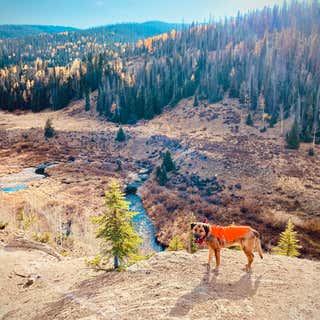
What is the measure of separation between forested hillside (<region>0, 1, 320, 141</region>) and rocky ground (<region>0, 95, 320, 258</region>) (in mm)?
7524

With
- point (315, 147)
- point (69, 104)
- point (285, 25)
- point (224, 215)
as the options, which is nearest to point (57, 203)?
point (224, 215)

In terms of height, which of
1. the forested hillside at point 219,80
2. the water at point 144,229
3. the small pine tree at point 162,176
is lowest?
the water at point 144,229

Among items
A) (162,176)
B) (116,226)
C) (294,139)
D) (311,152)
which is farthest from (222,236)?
(294,139)

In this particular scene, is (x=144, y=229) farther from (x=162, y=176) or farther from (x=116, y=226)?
(x=116, y=226)

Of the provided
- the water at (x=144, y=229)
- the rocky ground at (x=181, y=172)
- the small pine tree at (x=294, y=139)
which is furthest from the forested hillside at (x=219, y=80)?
the water at (x=144, y=229)

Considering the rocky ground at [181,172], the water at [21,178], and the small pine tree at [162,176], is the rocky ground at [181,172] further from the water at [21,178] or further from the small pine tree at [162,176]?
the small pine tree at [162,176]

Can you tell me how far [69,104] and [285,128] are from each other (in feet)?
307

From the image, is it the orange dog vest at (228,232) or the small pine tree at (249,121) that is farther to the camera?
the small pine tree at (249,121)

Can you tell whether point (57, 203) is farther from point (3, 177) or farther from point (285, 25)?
point (285, 25)

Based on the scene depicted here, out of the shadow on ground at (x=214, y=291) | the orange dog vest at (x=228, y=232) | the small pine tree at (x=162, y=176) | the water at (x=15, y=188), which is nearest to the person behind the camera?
the shadow on ground at (x=214, y=291)

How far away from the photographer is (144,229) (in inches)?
1795

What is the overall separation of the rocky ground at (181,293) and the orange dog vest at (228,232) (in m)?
1.64

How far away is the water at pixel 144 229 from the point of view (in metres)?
40.1

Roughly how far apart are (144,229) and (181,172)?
67.1 feet
